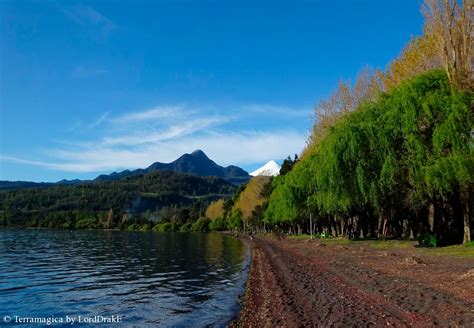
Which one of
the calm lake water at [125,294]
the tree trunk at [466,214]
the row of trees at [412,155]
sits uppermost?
the row of trees at [412,155]

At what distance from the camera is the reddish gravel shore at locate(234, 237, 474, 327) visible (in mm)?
12578

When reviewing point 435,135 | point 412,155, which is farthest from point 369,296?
point 412,155

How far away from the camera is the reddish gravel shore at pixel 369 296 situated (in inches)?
495

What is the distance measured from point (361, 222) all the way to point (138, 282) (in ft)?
128

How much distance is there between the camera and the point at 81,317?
1780cm

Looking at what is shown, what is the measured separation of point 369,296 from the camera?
631 inches

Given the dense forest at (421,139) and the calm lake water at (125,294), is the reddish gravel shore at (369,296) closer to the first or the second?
the calm lake water at (125,294)

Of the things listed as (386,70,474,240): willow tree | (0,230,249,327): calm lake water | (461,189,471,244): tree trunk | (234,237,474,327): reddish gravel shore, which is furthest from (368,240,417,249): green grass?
(0,230,249,327): calm lake water

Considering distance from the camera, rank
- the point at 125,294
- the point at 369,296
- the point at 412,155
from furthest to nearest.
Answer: the point at 412,155, the point at 125,294, the point at 369,296

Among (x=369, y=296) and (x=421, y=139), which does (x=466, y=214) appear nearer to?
(x=421, y=139)

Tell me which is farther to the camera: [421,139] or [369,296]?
[421,139]

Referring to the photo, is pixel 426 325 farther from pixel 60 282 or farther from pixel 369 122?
pixel 369 122

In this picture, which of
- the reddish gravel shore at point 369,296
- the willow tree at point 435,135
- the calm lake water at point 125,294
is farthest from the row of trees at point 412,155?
the calm lake water at point 125,294

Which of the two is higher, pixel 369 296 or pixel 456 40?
pixel 456 40
